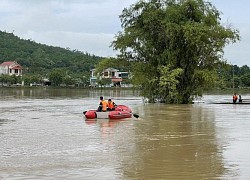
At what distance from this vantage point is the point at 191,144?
15.9 m

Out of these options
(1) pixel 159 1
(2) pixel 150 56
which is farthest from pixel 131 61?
(1) pixel 159 1

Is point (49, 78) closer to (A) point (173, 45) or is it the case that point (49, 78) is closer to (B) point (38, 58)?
(B) point (38, 58)

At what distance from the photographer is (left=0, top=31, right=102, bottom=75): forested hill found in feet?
495

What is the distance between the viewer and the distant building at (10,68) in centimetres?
13575

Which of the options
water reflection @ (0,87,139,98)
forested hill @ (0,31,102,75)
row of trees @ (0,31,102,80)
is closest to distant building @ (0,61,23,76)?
row of trees @ (0,31,102,80)

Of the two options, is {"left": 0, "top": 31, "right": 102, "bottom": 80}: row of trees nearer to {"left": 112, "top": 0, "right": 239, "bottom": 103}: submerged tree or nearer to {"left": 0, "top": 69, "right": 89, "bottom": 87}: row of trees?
{"left": 0, "top": 69, "right": 89, "bottom": 87}: row of trees

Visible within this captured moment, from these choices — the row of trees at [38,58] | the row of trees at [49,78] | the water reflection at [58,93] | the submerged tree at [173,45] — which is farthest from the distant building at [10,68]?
the submerged tree at [173,45]

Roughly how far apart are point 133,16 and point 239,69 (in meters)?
93.2

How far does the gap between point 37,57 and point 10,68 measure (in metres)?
24.4

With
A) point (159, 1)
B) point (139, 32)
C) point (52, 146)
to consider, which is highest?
point (159, 1)

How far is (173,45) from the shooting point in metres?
45.1

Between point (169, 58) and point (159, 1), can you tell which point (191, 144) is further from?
point (159, 1)

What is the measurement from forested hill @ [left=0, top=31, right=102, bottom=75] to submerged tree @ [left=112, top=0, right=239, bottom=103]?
96051mm

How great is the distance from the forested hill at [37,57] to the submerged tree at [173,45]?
315 ft
